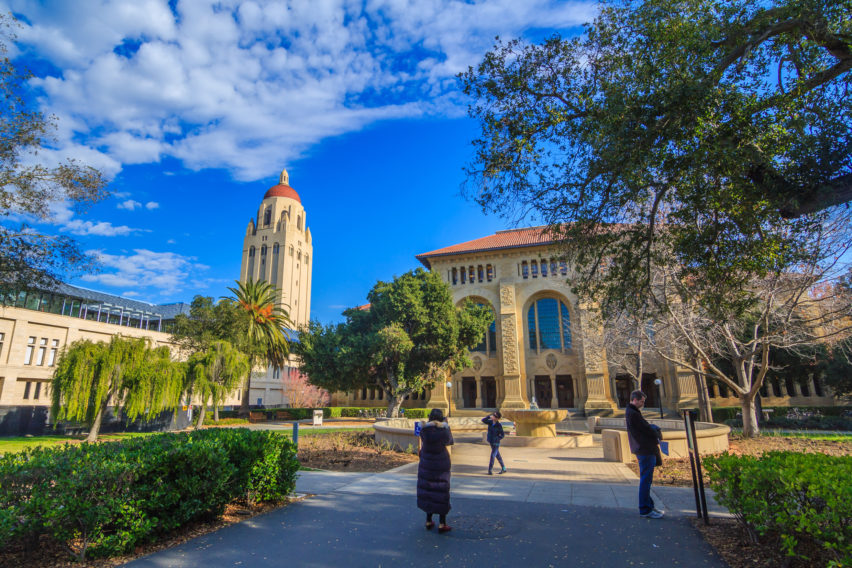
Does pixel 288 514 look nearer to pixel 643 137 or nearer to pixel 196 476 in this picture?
pixel 196 476

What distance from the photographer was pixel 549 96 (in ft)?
29.5

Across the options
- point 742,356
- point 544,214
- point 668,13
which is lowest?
point 742,356

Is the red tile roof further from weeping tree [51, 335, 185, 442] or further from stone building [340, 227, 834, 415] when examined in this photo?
weeping tree [51, 335, 185, 442]

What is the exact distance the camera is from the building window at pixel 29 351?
36.8 m

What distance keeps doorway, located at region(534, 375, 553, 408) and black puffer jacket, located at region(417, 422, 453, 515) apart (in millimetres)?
38753

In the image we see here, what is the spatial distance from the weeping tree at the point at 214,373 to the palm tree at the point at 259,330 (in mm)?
6136

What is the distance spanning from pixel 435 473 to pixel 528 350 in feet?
126

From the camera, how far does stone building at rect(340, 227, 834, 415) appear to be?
38969 mm

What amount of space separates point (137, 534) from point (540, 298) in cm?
4147

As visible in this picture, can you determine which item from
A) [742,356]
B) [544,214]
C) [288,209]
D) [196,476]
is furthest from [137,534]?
[288,209]

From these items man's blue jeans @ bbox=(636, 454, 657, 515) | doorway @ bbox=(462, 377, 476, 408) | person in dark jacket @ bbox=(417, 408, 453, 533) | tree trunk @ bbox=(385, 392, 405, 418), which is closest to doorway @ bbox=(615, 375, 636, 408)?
doorway @ bbox=(462, 377, 476, 408)

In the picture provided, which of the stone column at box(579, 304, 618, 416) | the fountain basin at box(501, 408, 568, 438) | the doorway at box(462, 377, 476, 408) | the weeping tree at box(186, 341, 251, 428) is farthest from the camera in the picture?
the doorway at box(462, 377, 476, 408)

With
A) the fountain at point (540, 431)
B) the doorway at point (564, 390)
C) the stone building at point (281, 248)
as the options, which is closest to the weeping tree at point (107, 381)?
the fountain at point (540, 431)

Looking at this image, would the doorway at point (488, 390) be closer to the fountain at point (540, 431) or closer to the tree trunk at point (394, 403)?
the tree trunk at point (394, 403)
